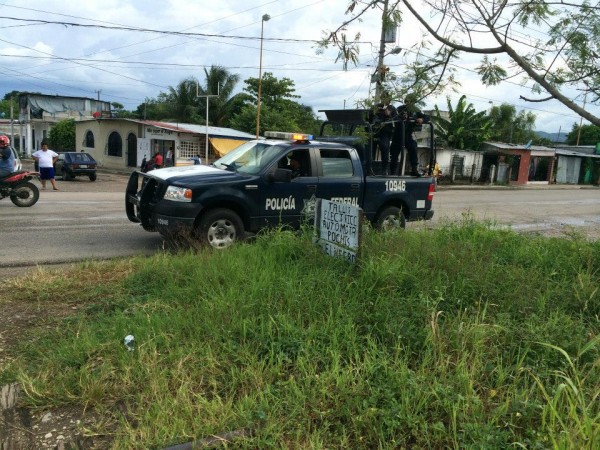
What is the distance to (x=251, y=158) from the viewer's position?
25.9 feet

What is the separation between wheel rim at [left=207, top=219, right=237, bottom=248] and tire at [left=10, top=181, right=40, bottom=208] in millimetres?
6551

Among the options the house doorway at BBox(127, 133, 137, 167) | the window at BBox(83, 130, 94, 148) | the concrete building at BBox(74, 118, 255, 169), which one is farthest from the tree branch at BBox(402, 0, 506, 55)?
the window at BBox(83, 130, 94, 148)

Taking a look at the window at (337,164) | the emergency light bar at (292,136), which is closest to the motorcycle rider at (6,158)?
the emergency light bar at (292,136)

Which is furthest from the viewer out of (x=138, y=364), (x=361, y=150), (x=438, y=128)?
(x=438, y=128)

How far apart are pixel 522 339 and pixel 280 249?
2761mm

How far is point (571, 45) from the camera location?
4266 millimetres

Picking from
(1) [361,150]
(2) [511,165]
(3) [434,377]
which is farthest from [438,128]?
(3) [434,377]

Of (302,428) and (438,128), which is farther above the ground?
(438,128)

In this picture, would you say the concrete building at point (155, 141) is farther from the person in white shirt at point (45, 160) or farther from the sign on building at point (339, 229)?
the sign on building at point (339, 229)

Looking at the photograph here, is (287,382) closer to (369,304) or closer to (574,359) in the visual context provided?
(369,304)

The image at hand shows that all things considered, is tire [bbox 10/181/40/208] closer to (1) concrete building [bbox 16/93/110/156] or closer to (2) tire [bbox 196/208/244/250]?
(2) tire [bbox 196/208/244/250]

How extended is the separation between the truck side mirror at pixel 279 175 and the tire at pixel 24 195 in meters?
7.00

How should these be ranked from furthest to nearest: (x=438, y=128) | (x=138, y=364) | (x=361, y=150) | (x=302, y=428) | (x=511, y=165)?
(x=511, y=165), (x=438, y=128), (x=361, y=150), (x=138, y=364), (x=302, y=428)

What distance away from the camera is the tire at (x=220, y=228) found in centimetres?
701
